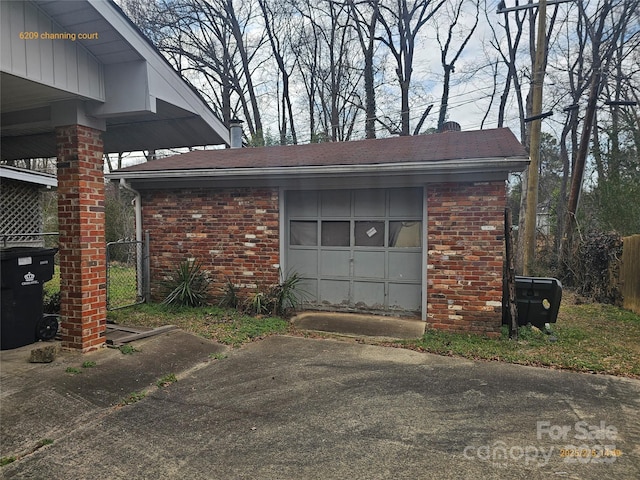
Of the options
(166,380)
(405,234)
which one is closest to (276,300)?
(405,234)

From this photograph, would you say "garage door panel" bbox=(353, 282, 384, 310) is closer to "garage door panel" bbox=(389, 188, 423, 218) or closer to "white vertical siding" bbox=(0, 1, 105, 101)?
"garage door panel" bbox=(389, 188, 423, 218)

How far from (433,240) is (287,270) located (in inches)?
105

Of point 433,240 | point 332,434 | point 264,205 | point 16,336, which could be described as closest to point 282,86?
point 264,205

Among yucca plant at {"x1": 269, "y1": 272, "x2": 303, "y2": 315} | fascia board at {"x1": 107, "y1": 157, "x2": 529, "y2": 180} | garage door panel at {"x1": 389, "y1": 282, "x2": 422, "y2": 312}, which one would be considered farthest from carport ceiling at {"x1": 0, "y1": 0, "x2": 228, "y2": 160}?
garage door panel at {"x1": 389, "y1": 282, "x2": 422, "y2": 312}

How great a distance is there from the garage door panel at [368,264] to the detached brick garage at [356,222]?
0.06 ft

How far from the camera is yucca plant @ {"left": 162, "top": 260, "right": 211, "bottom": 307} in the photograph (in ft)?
23.6

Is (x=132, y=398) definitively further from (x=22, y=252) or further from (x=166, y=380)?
(x=22, y=252)

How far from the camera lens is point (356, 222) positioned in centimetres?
702

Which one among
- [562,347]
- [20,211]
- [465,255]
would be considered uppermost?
[20,211]

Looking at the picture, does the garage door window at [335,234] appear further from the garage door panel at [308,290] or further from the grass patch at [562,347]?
the grass patch at [562,347]

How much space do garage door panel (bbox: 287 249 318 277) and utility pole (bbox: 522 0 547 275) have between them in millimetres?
6238

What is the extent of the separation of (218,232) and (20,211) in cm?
454

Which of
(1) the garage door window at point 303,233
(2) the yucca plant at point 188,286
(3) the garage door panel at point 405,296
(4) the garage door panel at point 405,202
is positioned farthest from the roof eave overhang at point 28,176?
(3) the garage door panel at point 405,296

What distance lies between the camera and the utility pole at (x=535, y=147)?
33.2 feet
